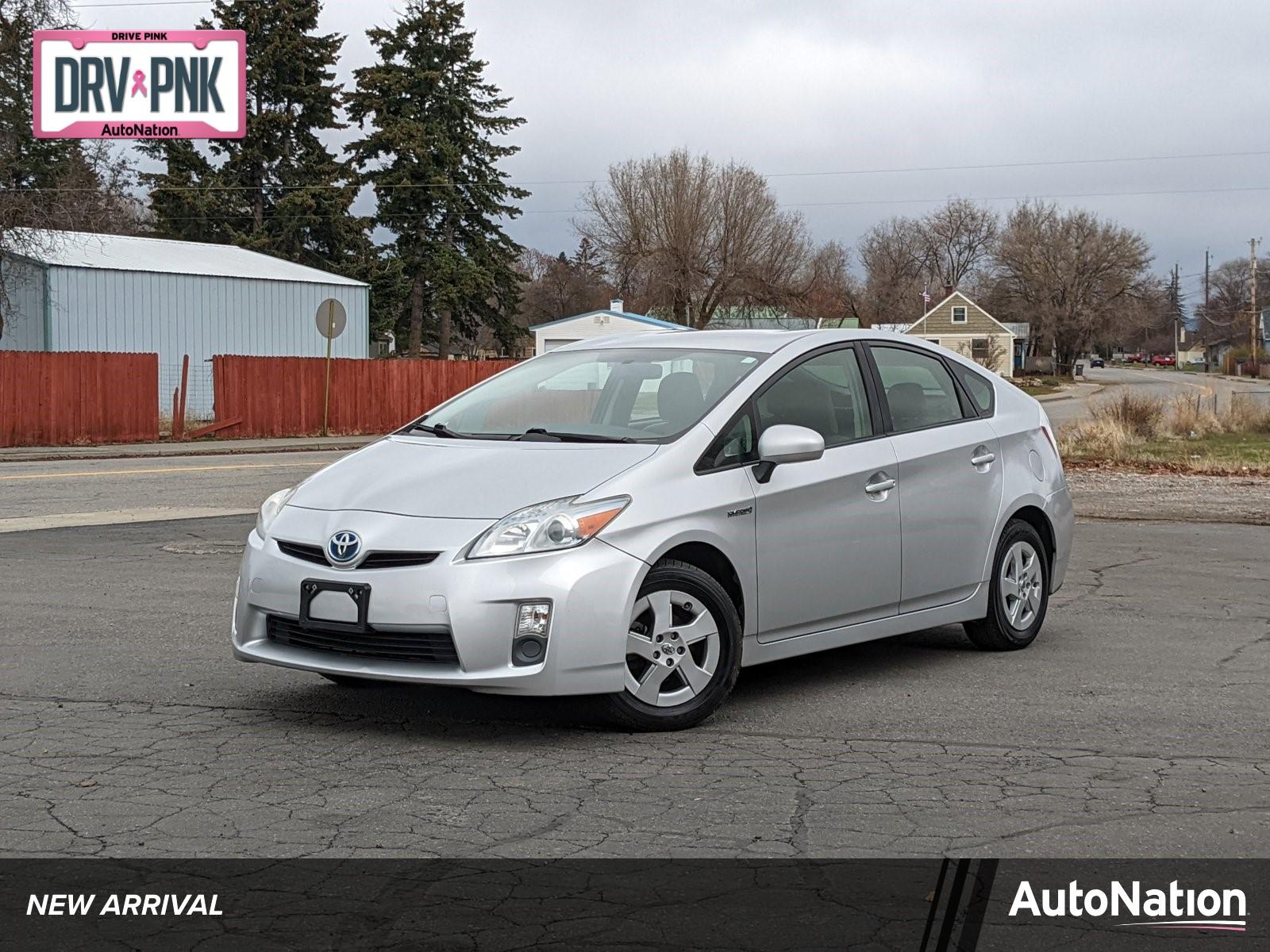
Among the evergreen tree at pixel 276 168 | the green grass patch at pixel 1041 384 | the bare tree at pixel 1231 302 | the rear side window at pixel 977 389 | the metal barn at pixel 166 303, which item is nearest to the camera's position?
the rear side window at pixel 977 389

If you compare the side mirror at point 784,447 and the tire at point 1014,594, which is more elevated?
the side mirror at point 784,447

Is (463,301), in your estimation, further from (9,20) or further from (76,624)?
(76,624)

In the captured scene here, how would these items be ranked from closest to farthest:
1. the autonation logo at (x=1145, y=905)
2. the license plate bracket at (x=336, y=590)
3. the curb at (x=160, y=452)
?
the autonation logo at (x=1145, y=905)
the license plate bracket at (x=336, y=590)
the curb at (x=160, y=452)

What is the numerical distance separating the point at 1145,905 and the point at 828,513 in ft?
9.60

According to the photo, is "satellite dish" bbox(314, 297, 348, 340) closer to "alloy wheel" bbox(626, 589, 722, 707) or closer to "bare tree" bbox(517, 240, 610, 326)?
"alloy wheel" bbox(626, 589, 722, 707)

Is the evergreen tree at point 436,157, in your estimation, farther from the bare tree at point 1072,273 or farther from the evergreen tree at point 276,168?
the bare tree at point 1072,273

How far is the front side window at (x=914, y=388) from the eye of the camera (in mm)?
7562

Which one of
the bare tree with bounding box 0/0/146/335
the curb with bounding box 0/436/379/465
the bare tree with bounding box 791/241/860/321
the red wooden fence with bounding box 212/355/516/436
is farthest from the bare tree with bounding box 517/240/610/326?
the curb with bounding box 0/436/379/465

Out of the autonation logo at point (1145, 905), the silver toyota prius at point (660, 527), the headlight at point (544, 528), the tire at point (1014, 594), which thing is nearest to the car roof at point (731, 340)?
the silver toyota prius at point (660, 527)

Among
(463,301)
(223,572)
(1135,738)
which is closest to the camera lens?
(1135,738)

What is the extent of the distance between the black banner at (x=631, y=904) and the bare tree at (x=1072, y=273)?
111 metres

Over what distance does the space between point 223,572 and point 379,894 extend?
23.6ft

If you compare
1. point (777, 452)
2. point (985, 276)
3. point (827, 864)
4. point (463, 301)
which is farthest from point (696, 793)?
point (985, 276)

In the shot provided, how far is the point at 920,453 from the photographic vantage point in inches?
292
